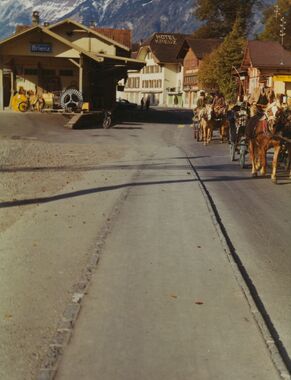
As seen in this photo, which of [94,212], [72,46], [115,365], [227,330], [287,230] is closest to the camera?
[115,365]

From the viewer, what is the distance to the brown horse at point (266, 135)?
15992mm

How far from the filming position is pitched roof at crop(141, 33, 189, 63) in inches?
4429

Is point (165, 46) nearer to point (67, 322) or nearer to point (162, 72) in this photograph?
point (162, 72)

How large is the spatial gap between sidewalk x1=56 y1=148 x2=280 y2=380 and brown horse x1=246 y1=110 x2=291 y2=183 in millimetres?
6516

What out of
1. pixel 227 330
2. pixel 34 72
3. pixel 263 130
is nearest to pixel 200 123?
pixel 263 130

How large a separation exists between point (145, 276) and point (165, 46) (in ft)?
369

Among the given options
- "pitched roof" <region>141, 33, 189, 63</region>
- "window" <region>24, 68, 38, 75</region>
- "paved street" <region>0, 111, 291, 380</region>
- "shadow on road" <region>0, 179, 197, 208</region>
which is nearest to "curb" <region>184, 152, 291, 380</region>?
"paved street" <region>0, 111, 291, 380</region>

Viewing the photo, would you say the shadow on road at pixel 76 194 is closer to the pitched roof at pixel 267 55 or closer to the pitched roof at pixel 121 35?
the pitched roof at pixel 267 55

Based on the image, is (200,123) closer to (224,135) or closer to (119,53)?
(224,135)

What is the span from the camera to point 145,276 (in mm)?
7340

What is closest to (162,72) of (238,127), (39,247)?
(238,127)

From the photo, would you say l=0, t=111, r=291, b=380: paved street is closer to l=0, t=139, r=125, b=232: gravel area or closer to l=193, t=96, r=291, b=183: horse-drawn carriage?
l=0, t=139, r=125, b=232: gravel area

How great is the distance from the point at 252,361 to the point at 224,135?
24.3 m

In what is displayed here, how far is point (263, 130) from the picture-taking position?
53.4 ft
